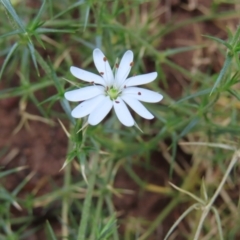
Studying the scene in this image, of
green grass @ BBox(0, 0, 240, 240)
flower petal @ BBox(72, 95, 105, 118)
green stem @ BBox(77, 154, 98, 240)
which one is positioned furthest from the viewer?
green grass @ BBox(0, 0, 240, 240)

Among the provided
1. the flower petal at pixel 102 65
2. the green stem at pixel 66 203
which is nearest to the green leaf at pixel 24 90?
the green stem at pixel 66 203

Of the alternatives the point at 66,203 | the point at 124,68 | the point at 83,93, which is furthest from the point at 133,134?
the point at 83,93

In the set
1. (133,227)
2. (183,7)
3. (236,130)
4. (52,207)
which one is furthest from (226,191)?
(183,7)

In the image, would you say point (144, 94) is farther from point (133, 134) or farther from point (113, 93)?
point (133, 134)

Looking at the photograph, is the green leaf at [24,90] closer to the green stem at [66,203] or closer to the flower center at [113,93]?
the green stem at [66,203]

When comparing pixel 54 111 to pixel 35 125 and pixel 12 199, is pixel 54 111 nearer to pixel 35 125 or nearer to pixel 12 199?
pixel 35 125

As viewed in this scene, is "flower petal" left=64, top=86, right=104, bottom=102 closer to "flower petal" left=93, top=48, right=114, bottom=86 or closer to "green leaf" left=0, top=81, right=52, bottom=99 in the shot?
"flower petal" left=93, top=48, right=114, bottom=86

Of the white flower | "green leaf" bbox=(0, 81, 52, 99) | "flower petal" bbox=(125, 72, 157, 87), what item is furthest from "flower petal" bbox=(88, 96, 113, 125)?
"green leaf" bbox=(0, 81, 52, 99)
